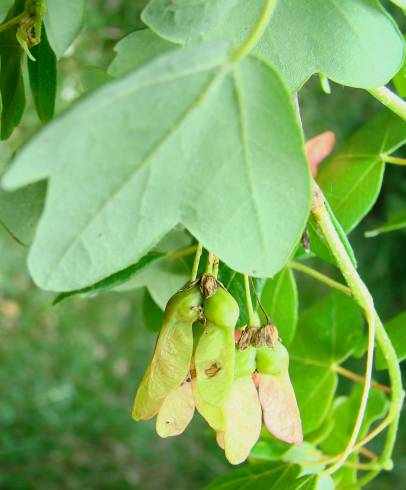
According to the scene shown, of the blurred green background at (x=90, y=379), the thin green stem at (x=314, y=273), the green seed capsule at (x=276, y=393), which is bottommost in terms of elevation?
the blurred green background at (x=90, y=379)

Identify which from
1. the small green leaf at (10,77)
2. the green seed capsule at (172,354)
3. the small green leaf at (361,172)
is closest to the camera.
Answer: the green seed capsule at (172,354)

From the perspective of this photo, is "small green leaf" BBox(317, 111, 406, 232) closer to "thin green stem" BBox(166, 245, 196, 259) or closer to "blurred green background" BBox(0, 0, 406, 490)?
"thin green stem" BBox(166, 245, 196, 259)

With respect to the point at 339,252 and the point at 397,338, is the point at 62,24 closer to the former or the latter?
the point at 339,252

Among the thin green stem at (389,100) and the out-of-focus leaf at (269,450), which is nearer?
the thin green stem at (389,100)

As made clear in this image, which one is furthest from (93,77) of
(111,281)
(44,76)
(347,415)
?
(347,415)

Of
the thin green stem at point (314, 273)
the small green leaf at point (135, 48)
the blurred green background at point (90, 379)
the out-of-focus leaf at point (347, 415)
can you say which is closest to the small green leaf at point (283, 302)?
the thin green stem at point (314, 273)

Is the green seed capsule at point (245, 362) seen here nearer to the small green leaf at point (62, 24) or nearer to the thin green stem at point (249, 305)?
the thin green stem at point (249, 305)

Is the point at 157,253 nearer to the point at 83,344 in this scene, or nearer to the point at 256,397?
the point at 256,397

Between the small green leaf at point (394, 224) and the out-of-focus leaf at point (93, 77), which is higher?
the out-of-focus leaf at point (93, 77)
